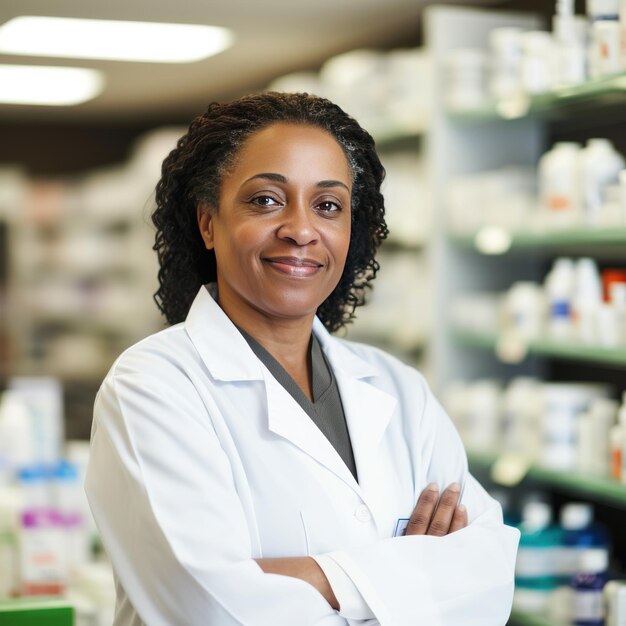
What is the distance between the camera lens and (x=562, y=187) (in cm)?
337

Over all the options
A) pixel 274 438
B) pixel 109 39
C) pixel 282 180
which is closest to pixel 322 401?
pixel 274 438

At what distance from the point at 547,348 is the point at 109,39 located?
2.82m

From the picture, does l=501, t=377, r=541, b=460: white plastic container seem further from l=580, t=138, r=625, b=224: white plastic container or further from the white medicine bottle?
l=580, t=138, r=625, b=224: white plastic container

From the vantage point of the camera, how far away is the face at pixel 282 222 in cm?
168

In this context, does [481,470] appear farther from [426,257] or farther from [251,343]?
[251,343]

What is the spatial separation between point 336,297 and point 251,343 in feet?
1.25

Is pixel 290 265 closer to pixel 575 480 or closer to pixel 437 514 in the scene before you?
pixel 437 514

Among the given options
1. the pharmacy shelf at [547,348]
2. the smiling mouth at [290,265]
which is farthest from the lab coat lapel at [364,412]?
the pharmacy shelf at [547,348]

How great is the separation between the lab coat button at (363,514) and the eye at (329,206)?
50cm

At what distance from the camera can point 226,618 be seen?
1473 mm

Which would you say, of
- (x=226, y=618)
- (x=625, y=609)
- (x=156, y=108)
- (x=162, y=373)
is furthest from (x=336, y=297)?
(x=156, y=108)

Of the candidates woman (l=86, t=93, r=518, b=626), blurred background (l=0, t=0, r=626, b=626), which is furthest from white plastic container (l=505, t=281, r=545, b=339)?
woman (l=86, t=93, r=518, b=626)

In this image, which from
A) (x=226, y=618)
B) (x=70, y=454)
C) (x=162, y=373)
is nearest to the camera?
(x=226, y=618)

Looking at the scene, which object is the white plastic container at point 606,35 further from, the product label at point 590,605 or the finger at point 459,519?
the finger at point 459,519
